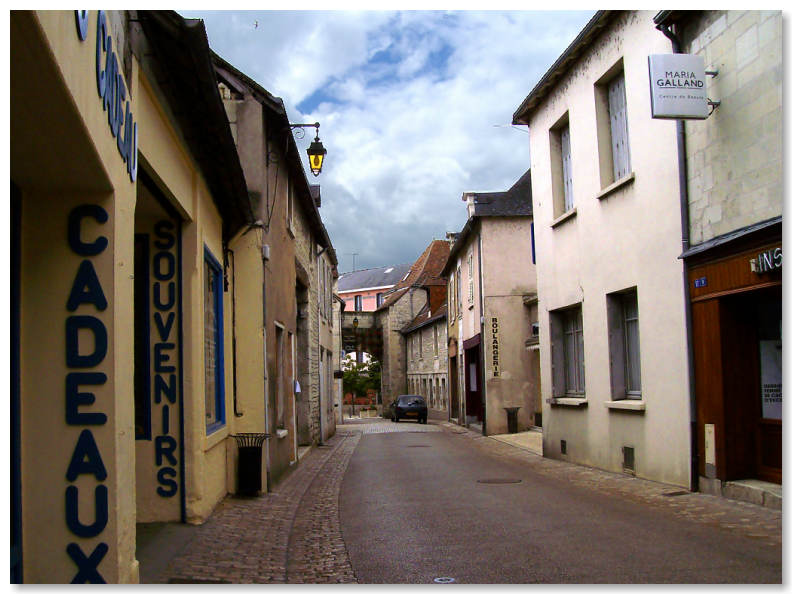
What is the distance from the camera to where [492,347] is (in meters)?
25.8

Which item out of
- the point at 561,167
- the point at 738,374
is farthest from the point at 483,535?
the point at 561,167

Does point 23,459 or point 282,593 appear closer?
point 23,459

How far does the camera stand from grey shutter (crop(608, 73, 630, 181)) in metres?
12.6

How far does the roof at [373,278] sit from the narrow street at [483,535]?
71.7 m

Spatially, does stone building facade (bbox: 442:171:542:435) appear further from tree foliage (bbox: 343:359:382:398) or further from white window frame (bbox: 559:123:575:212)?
tree foliage (bbox: 343:359:382:398)

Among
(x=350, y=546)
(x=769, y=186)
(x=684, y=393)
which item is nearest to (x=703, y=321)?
(x=684, y=393)

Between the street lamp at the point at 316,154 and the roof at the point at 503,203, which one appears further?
the roof at the point at 503,203

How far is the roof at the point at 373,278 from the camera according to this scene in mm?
84438

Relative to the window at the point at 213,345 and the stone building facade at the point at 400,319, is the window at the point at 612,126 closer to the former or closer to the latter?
the window at the point at 213,345

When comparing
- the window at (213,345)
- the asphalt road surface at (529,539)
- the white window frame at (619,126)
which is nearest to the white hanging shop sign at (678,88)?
the white window frame at (619,126)

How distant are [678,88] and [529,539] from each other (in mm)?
5254

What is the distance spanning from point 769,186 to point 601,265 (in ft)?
15.4

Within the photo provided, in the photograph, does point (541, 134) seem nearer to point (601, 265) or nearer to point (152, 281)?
point (601, 265)

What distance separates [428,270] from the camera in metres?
52.8
